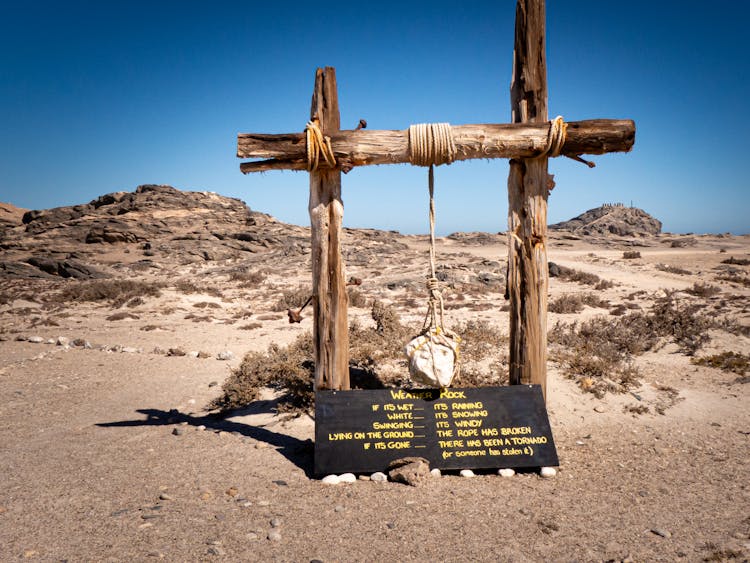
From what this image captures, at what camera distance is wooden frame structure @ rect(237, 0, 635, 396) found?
162 inches

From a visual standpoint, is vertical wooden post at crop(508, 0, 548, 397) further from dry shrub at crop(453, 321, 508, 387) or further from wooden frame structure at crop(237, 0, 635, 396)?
dry shrub at crop(453, 321, 508, 387)

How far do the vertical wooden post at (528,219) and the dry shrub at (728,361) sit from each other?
14.8ft

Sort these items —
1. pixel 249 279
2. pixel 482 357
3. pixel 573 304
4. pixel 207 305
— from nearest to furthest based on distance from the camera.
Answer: pixel 482 357
pixel 573 304
pixel 207 305
pixel 249 279

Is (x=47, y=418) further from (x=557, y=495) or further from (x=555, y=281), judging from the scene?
(x=555, y=281)

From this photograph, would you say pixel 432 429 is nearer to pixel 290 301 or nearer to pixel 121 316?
pixel 290 301

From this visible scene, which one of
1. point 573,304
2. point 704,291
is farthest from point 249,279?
point 704,291

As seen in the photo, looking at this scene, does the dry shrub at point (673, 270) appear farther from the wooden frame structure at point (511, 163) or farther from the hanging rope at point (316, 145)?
the hanging rope at point (316, 145)

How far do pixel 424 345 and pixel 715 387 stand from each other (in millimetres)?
5189

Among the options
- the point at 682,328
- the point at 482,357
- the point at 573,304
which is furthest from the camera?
the point at 573,304

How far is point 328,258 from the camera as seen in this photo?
434cm

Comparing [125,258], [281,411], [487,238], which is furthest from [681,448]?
[487,238]

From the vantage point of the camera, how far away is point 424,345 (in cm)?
404

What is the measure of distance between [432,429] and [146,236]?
36617 mm

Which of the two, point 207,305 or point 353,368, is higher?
point 207,305
